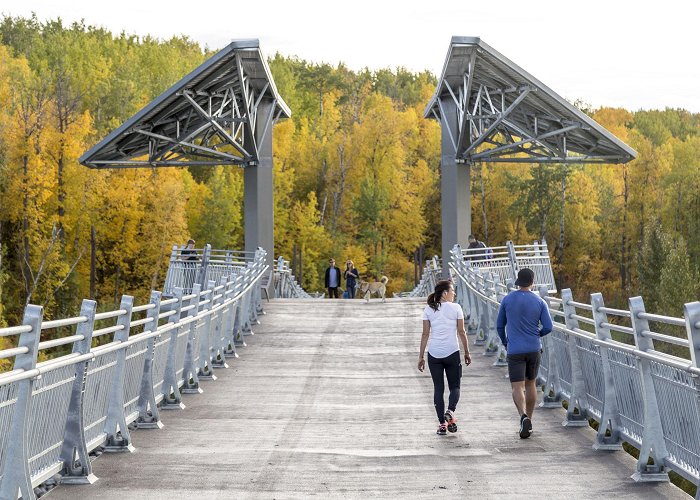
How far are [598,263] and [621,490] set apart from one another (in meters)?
92.9

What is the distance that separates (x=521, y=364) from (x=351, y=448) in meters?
2.04

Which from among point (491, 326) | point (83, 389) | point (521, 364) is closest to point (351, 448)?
point (521, 364)

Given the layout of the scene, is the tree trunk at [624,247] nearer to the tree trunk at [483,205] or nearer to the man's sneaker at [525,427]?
the tree trunk at [483,205]

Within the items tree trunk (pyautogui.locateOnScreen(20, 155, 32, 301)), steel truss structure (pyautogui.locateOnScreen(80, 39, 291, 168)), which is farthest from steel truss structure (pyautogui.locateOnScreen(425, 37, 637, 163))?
tree trunk (pyautogui.locateOnScreen(20, 155, 32, 301))

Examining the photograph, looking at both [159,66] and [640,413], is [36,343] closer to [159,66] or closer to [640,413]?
[640,413]

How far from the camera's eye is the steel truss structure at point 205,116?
3347 centimetres

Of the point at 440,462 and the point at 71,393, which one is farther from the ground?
the point at 71,393

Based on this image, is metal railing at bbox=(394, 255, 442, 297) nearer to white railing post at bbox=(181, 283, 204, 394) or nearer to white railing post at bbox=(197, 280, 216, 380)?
white railing post at bbox=(197, 280, 216, 380)

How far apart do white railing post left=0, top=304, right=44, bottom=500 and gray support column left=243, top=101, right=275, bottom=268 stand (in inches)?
1125

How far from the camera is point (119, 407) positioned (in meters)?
11.6

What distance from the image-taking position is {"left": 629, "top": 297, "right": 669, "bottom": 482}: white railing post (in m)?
10.0

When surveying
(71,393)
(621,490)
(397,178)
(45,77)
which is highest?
(45,77)

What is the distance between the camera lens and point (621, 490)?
9773mm

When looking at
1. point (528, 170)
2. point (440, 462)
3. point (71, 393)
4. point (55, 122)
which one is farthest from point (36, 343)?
point (528, 170)
